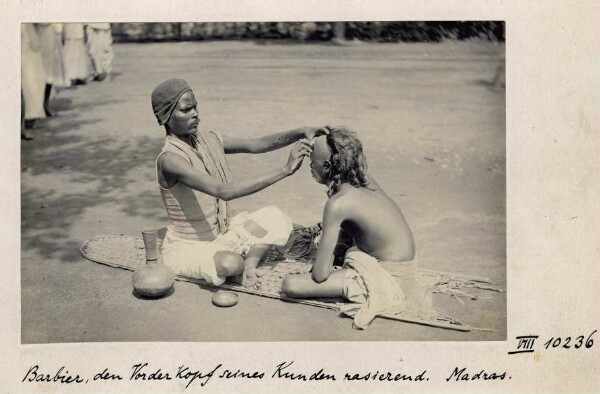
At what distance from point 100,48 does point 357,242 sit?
289cm

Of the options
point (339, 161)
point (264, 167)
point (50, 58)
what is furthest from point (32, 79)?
point (339, 161)

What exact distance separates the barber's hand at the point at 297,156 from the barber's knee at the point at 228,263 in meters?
0.77

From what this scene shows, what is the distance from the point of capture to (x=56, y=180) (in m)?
6.18

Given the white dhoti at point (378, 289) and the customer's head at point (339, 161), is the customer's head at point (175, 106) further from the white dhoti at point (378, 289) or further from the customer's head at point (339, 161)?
the white dhoti at point (378, 289)

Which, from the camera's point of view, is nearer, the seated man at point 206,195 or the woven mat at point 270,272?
the woven mat at point 270,272

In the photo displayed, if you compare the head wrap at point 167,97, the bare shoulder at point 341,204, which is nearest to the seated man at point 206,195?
the head wrap at point 167,97

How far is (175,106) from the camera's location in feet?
18.3

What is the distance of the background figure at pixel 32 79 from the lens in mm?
5855

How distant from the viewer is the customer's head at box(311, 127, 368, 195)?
531cm

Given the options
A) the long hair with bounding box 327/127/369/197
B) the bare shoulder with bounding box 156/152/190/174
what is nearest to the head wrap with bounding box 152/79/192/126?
the bare shoulder with bounding box 156/152/190/174
